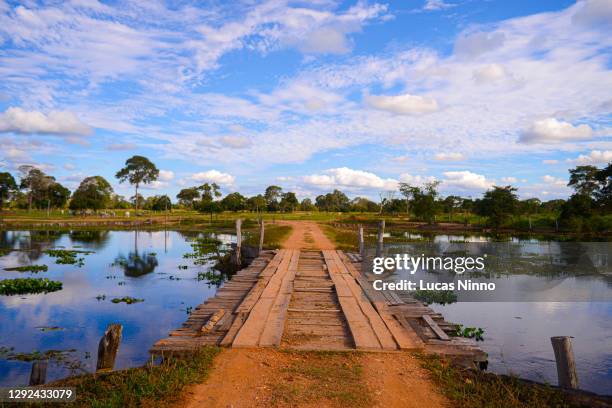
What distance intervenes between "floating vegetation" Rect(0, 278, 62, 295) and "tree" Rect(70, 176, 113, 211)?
68.1 m

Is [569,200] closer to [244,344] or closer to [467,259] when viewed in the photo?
[467,259]

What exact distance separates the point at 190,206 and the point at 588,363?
→ 106737 mm

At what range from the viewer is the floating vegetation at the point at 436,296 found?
14977 millimetres

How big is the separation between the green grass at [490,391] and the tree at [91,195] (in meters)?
84.1

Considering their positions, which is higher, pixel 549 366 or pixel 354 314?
pixel 354 314

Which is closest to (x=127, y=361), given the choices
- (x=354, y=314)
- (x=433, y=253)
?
(x=354, y=314)

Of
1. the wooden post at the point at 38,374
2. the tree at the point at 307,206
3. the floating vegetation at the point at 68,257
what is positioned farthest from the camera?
the tree at the point at 307,206

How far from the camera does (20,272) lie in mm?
20688

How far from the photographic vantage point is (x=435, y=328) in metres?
8.12

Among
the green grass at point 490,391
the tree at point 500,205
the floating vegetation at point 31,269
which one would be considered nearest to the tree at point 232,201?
the tree at point 500,205

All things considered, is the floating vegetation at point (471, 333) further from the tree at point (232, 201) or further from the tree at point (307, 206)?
the tree at point (307, 206)

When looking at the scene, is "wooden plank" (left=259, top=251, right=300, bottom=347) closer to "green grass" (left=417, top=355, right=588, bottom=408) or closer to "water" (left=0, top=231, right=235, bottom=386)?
"green grass" (left=417, top=355, right=588, bottom=408)

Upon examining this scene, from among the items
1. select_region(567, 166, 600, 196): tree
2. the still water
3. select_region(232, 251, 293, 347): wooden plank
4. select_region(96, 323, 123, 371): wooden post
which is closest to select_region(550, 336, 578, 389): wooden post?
the still water

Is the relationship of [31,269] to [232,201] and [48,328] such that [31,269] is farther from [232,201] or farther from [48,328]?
[232,201]
